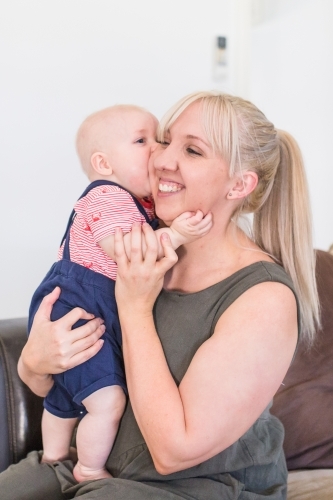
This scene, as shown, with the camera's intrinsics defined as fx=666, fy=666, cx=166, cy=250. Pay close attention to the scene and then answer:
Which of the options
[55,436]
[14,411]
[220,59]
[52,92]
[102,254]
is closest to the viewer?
[102,254]

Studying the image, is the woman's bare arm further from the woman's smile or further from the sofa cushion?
the sofa cushion

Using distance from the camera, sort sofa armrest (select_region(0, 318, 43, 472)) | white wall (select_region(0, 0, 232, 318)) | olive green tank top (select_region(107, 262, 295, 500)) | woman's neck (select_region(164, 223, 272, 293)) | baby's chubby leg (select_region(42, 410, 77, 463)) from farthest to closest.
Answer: white wall (select_region(0, 0, 232, 318)) < sofa armrest (select_region(0, 318, 43, 472)) < baby's chubby leg (select_region(42, 410, 77, 463)) < woman's neck (select_region(164, 223, 272, 293)) < olive green tank top (select_region(107, 262, 295, 500))

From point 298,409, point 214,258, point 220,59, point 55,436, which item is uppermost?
point 220,59

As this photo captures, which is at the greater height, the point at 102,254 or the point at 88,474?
the point at 102,254

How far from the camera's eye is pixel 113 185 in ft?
4.83

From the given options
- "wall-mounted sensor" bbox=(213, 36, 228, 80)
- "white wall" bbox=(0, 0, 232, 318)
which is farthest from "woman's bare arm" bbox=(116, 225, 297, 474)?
"wall-mounted sensor" bbox=(213, 36, 228, 80)

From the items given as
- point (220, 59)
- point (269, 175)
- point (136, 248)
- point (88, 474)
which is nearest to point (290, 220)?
point (269, 175)

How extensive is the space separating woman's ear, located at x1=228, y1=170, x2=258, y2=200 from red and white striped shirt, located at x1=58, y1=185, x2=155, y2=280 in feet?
0.67

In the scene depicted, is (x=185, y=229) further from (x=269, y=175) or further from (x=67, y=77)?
(x=67, y=77)

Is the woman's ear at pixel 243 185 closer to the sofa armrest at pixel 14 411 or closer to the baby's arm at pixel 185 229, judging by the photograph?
the baby's arm at pixel 185 229

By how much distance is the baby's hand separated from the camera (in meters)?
1.36

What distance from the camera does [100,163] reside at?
4.98 feet

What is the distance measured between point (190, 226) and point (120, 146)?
10.9 inches

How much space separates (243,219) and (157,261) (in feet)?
0.95
